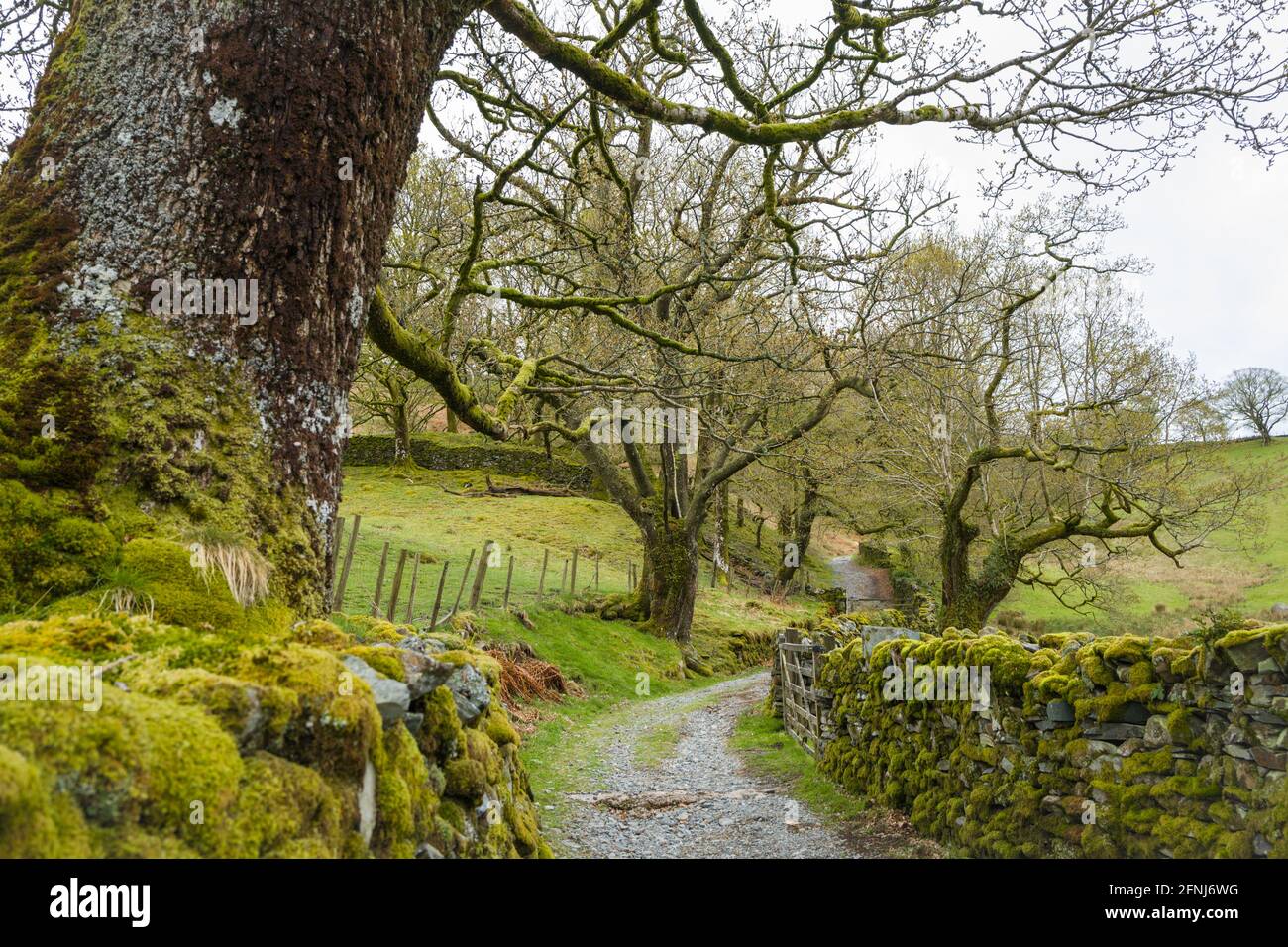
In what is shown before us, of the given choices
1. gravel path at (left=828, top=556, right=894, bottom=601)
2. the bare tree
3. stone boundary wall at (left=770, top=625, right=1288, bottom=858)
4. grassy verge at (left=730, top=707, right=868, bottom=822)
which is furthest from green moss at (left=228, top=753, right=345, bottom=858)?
gravel path at (left=828, top=556, right=894, bottom=601)

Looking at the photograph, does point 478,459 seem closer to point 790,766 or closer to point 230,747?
point 790,766

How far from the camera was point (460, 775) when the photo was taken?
3199 millimetres

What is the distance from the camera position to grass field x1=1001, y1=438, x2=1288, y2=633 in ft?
70.3

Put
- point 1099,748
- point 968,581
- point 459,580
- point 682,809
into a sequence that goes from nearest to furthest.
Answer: point 1099,748 → point 682,809 → point 968,581 → point 459,580

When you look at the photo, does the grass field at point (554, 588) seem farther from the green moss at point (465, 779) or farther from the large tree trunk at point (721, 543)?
the green moss at point (465, 779)

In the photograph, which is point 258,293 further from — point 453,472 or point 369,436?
point 369,436

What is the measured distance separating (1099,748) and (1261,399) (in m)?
42.9

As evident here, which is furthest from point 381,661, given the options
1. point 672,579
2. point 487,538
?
point 487,538

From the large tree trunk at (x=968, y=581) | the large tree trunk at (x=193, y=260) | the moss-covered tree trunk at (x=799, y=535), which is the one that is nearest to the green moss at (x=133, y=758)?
the large tree trunk at (x=193, y=260)

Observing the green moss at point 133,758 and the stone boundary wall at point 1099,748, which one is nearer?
the green moss at point 133,758

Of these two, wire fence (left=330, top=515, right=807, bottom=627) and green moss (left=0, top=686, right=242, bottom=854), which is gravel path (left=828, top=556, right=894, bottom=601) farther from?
green moss (left=0, top=686, right=242, bottom=854)

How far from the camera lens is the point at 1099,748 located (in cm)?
462

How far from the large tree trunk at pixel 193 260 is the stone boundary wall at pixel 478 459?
28.7m

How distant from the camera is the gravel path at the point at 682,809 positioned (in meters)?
6.32
